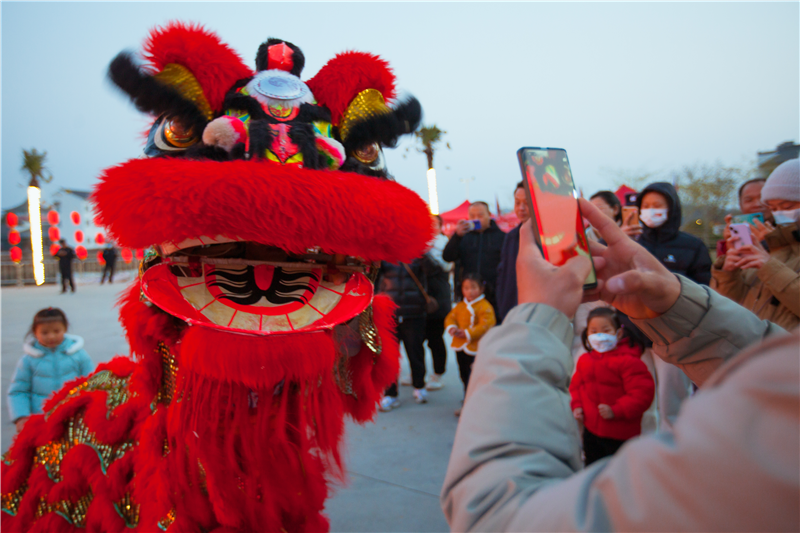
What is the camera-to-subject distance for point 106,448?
4.45ft

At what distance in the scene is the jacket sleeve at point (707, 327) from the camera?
0.85 meters

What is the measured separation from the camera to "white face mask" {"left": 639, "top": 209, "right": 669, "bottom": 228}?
9.11 feet

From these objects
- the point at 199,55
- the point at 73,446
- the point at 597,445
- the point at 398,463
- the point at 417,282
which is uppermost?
the point at 199,55

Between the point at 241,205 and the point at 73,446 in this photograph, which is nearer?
the point at 241,205

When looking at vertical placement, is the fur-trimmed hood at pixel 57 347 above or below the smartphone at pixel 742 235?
below

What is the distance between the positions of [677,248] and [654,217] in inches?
8.4

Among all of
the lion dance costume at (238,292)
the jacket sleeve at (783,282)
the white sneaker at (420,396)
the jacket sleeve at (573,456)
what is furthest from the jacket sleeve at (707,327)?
the white sneaker at (420,396)

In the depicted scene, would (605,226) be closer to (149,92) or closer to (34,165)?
(149,92)

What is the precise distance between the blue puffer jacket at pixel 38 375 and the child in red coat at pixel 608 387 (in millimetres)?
2765

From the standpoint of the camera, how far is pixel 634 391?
2344mm

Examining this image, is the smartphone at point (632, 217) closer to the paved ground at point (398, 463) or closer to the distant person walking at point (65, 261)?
the paved ground at point (398, 463)

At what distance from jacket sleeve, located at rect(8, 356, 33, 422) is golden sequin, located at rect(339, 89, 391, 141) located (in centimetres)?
244

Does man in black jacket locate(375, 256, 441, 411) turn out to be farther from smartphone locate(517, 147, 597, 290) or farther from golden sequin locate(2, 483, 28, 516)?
smartphone locate(517, 147, 597, 290)

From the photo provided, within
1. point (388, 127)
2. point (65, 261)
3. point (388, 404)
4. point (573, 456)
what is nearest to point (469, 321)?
point (388, 404)
